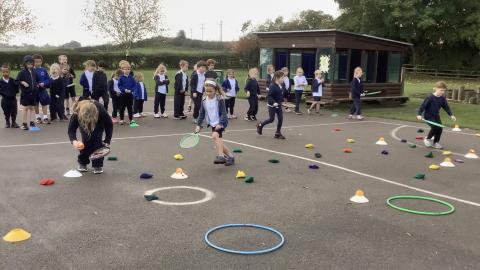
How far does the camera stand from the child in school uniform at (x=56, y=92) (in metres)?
14.4

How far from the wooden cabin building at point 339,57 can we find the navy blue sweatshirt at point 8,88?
12021 mm

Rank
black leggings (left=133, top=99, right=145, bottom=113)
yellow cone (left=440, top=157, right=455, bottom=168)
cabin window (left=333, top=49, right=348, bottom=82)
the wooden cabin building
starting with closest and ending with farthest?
yellow cone (left=440, top=157, right=455, bottom=168) → black leggings (left=133, top=99, right=145, bottom=113) → the wooden cabin building → cabin window (left=333, top=49, right=348, bottom=82)

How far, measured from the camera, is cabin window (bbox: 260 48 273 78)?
22922 mm

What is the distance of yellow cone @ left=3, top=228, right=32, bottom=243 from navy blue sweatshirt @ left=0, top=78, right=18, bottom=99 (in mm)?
8857

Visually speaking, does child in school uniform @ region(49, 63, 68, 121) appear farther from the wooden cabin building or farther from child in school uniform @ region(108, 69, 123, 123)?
the wooden cabin building

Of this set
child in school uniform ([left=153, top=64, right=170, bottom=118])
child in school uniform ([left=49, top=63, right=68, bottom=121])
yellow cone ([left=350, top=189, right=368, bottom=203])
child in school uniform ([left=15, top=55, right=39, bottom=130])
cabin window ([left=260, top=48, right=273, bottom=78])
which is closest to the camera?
yellow cone ([left=350, top=189, right=368, bottom=203])

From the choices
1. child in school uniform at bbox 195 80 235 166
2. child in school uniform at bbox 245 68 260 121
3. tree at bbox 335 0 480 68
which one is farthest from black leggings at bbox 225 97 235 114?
tree at bbox 335 0 480 68

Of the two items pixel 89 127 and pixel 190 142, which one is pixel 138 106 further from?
pixel 89 127

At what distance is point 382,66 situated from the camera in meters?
22.8

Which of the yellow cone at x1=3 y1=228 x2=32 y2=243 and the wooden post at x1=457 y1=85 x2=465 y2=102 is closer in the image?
the yellow cone at x1=3 y1=228 x2=32 y2=243

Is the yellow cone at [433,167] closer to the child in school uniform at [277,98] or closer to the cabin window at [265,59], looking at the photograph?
the child in school uniform at [277,98]

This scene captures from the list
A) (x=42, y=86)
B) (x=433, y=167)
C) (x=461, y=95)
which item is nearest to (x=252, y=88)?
(x=42, y=86)

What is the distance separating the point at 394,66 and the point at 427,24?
3117 cm

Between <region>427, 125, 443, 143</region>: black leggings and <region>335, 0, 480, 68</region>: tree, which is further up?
<region>335, 0, 480, 68</region>: tree
